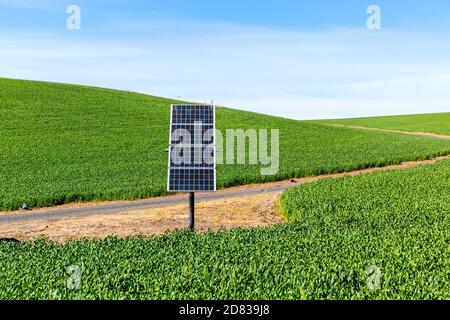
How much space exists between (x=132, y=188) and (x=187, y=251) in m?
20.2

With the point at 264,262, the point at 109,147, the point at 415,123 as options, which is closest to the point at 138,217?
the point at 264,262

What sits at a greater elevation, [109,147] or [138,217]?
[109,147]

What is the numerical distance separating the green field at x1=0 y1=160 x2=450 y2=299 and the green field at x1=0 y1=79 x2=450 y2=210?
1659 cm

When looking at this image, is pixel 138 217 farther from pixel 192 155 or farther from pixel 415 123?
pixel 415 123

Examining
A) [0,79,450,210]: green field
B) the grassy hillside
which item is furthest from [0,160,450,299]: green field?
the grassy hillside

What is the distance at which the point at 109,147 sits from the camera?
51781 millimetres

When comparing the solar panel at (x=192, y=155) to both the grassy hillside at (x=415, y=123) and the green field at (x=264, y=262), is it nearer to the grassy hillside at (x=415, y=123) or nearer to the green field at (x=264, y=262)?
the green field at (x=264, y=262)

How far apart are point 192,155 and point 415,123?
100 m

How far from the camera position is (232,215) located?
27.0 metres

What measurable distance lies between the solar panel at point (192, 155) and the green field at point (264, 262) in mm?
2298

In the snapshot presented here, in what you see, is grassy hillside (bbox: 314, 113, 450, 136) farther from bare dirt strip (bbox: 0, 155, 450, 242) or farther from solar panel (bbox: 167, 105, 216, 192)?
solar panel (bbox: 167, 105, 216, 192)

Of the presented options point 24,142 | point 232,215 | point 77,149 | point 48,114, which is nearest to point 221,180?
point 232,215

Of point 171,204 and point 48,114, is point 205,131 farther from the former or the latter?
point 48,114

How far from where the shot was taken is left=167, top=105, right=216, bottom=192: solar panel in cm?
2083
